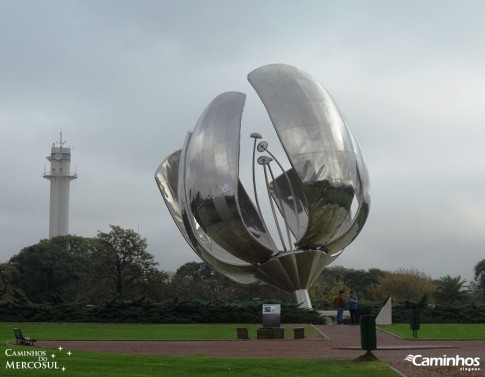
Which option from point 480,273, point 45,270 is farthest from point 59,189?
point 480,273

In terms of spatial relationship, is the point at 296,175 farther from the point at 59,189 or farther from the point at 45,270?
the point at 59,189

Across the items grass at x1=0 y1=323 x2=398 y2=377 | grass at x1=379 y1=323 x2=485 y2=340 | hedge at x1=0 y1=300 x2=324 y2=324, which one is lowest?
grass at x1=0 y1=323 x2=398 y2=377

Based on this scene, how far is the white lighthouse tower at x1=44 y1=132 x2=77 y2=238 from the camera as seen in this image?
117 metres

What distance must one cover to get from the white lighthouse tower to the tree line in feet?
91.0

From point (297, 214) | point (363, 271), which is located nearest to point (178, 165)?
point (297, 214)

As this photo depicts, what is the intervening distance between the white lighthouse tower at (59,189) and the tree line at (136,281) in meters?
27.7

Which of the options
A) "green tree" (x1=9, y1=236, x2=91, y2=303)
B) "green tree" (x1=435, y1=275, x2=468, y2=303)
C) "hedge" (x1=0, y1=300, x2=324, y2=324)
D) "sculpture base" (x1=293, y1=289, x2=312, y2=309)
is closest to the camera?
"hedge" (x1=0, y1=300, x2=324, y2=324)

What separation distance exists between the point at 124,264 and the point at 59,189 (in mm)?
73642

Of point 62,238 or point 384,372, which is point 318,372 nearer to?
point 384,372

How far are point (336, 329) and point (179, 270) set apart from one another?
60177 millimetres

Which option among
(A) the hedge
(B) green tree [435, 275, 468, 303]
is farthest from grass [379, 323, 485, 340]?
(B) green tree [435, 275, 468, 303]

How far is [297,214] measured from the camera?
3519 cm

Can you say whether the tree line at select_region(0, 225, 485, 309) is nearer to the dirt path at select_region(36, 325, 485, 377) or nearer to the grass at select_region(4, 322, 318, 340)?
the grass at select_region(4, 322, 318, 340)

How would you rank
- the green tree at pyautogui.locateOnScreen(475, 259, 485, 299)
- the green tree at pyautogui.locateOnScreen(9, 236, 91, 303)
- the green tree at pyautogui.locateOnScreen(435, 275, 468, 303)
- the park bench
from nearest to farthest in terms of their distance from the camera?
the park bench → the green tree at pyautogui.locateOnScreen(435, 275, 468, 303) → the green tree at pyautogui.locateOnScreen(9, 236, 91, 303) → the green tree at pyautogui.locateOnScreen(475, 259, 485, 299)
